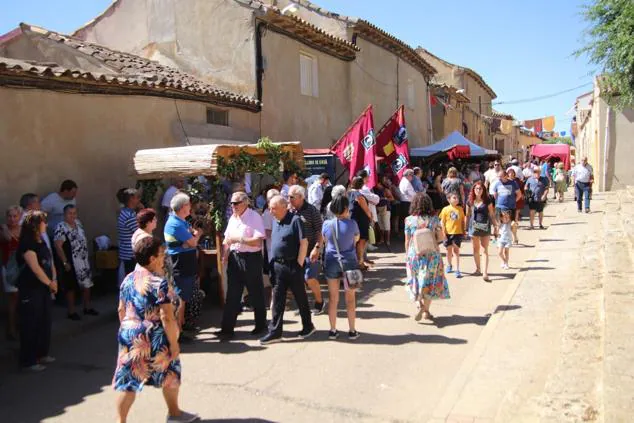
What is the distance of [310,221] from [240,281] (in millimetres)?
1084

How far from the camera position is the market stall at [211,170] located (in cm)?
774

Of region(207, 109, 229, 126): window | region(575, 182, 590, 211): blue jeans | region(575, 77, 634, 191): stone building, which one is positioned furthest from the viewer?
region(575, 77, 634, 191): stone building

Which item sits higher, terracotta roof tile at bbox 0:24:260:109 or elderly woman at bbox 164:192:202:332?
terracotta roof tile at bbox 0:24:260:109

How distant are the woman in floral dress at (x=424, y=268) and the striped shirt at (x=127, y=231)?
363cm

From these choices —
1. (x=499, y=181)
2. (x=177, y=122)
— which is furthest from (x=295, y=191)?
(x=499, y=181)

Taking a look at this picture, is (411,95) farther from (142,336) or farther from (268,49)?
(142,336)

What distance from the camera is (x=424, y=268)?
6.93m

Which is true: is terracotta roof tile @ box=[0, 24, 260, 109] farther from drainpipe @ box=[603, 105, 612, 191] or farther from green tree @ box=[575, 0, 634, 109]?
drainpipe @ box=[603, 105, 612, 191]

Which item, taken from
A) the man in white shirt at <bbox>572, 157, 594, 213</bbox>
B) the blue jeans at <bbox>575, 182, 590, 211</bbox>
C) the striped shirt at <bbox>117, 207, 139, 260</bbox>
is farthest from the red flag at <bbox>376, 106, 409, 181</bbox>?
the striped shirt at <bbox>117, 207, 139, 260</bbox>

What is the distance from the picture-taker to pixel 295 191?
660 centimetres

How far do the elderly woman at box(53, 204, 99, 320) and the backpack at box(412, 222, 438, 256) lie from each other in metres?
4.40

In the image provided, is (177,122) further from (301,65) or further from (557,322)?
(557,322)

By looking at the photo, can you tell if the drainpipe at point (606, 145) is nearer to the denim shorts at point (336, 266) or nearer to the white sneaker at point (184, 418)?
the denim shorts at point (336, 266)

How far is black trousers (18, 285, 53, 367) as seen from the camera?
574cm
